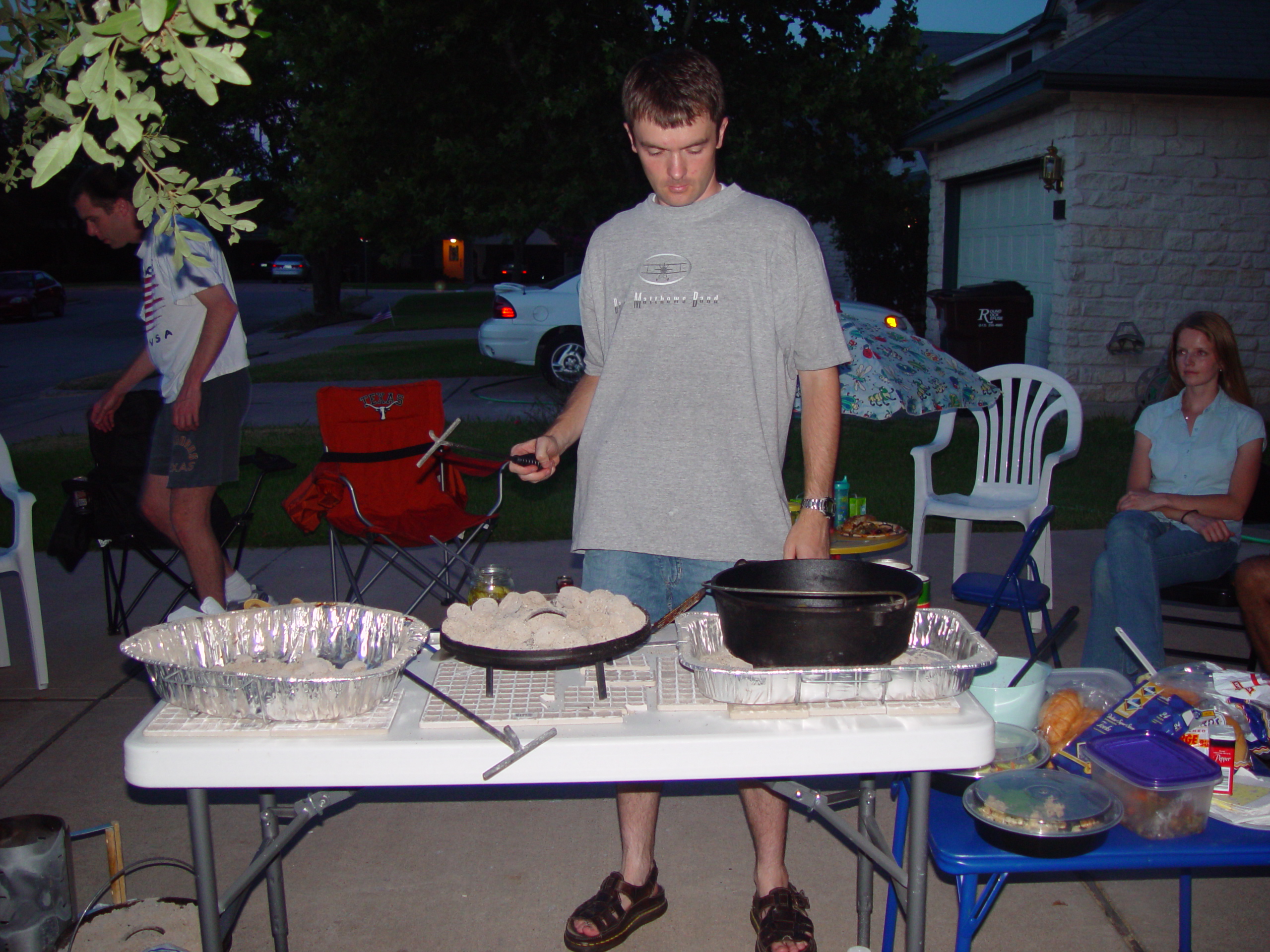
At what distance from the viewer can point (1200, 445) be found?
3.80m

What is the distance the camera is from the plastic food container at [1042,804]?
179 cm

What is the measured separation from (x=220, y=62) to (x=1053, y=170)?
1000 cm

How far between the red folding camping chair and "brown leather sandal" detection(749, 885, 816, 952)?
2189 millimetres

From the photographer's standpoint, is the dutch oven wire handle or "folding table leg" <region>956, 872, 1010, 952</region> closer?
the dutch oven wire handle

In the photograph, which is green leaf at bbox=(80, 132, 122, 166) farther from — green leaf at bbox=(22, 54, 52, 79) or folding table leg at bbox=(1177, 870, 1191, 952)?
folding table leg at bbox=(1177, 870, 1191, 952)

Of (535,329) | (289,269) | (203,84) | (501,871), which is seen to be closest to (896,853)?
(501,871)

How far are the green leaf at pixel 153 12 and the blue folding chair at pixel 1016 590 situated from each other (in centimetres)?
290

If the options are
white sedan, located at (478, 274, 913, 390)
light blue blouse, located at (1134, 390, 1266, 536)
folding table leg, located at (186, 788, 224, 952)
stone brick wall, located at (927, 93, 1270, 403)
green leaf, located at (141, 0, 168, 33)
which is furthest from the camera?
white sedan, located at (478, 274, 913, 390)

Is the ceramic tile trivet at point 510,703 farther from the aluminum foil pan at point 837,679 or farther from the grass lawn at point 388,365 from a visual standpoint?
the grass lawn at point 388,365

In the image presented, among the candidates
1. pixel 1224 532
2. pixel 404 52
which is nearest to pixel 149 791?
pixel 1224 532

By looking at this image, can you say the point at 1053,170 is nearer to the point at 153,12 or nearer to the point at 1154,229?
the point at 1154,229

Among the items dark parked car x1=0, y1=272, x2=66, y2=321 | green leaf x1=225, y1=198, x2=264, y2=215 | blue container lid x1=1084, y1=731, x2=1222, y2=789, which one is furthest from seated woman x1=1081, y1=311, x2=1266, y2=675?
dark parked car x1=0, y1=272, x2=66, y2=321

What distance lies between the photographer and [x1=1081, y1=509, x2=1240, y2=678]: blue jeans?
11.5 feet

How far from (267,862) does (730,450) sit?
124 centimetres
